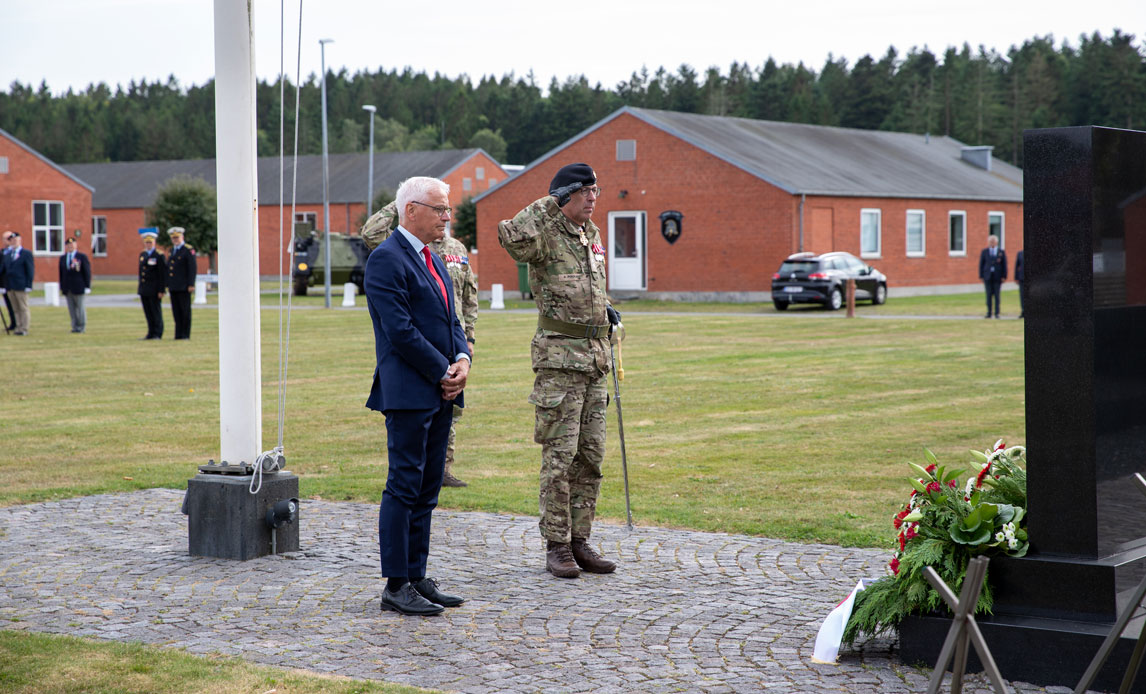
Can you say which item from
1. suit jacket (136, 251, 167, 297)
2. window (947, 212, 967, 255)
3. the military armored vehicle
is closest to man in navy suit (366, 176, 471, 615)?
suit jacket (136, 251, 167, 297)

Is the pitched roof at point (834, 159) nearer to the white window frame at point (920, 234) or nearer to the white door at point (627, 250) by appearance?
the white window frame at point (920, 234)

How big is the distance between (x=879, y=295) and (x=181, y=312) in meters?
21.4

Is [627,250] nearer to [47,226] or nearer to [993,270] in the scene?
[993,270]

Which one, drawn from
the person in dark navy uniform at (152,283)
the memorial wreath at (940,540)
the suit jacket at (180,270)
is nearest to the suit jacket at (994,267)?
the suit jacket at (180,270)

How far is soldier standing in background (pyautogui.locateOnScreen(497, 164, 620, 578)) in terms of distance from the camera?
6.51 metres

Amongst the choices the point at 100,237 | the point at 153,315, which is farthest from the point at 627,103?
the point at 153,315

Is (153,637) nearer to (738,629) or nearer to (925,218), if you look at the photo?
(738,629)

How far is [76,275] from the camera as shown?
25234mm

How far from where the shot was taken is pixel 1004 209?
1982 inches

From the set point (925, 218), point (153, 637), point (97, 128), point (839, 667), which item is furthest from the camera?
point (97, 128)

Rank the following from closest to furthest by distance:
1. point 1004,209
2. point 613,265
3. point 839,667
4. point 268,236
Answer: point 839,667
point 613,265
point 1004,209
point 268,236

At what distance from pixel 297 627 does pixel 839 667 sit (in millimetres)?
2368

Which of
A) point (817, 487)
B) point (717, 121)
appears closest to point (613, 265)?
point (717, 121)

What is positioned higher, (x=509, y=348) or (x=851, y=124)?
(x=851, y=124)
